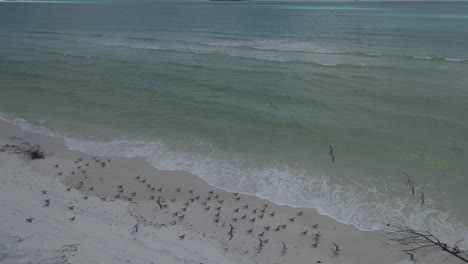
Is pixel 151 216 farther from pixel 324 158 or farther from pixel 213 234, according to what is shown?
pixel 324 158

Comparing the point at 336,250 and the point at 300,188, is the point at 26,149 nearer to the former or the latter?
the point at 300,188

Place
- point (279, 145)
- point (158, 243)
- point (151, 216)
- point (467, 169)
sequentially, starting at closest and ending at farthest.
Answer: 1. point (158, 243)
2. point (151, 216)
3. point (467, 169)
4. point (279, 145)

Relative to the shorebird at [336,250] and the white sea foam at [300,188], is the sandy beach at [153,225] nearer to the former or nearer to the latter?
the shorebird at [336,250]

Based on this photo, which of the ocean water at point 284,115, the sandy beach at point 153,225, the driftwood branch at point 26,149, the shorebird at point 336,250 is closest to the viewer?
the sandy beach at point 153,225

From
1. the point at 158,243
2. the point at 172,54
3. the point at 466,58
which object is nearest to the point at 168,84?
the point at 172,54

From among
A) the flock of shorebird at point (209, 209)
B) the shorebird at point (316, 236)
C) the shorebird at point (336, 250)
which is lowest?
the shorebird at point (336, 250)

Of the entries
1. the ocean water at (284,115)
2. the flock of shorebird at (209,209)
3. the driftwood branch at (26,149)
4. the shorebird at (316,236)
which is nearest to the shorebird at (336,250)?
the flock of shorebird at (209,209)
